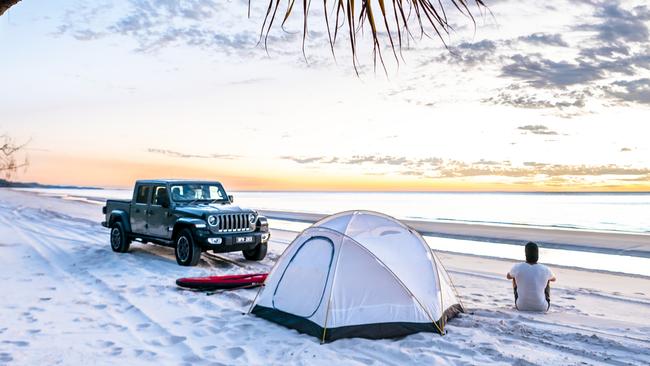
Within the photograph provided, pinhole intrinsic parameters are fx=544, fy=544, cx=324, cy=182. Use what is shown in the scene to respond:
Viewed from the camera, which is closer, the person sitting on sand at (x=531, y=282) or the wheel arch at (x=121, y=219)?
the person sitting on sand at (x=531, y=282)

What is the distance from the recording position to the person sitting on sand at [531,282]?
27.0ft

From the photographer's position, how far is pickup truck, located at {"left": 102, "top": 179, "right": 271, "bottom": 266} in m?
12.9

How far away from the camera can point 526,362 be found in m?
6.20

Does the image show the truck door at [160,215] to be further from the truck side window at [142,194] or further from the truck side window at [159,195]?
the truck side window at [142,194]

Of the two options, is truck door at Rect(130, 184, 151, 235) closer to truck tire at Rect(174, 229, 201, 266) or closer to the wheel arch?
the wheel arch

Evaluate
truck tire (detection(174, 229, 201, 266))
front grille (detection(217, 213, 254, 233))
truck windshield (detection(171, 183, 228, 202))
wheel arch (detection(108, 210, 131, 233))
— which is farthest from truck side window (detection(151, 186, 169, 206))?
front grille (detection(217, 213, 254, 233))

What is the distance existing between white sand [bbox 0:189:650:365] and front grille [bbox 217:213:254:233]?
1.03m

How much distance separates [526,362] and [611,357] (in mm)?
1106

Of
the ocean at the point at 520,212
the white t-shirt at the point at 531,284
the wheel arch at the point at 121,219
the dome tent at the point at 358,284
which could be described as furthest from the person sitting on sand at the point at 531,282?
the ocean at the point at 520,212

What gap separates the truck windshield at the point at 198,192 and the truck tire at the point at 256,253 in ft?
5.38

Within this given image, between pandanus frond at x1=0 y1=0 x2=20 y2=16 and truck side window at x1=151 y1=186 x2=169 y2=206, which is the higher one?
pandanus frond at x1=0 y1=0 x2=20 y2=16

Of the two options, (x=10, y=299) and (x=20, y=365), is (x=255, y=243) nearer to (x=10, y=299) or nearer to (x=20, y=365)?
(x=10, y=299)

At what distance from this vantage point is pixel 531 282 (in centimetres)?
843

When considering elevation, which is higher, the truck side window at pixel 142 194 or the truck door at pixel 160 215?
the truck side window at pixel 142 194
